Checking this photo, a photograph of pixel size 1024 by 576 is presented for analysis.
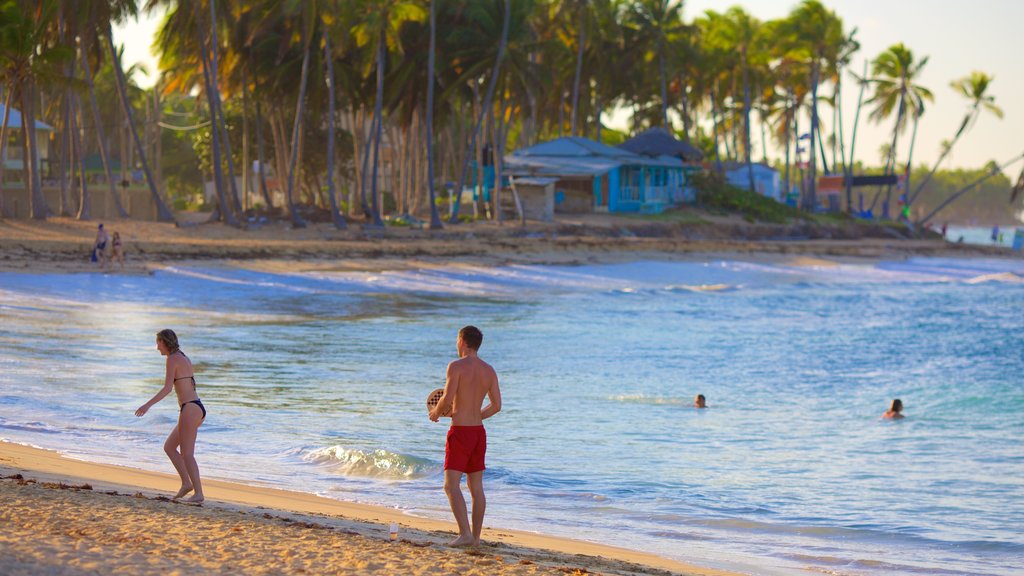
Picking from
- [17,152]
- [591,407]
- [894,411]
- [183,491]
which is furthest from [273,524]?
[17,152]

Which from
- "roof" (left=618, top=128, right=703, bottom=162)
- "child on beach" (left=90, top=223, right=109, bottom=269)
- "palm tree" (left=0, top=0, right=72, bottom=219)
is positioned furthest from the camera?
"roof" (left=618, top=128, right=703, bottom=162)

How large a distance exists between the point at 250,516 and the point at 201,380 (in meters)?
8.52

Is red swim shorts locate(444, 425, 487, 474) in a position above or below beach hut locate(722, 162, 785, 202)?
below

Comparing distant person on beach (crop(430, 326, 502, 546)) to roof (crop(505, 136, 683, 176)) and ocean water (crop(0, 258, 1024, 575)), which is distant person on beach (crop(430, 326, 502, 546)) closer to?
ocean water (crop(0, 258, 1024, 575))

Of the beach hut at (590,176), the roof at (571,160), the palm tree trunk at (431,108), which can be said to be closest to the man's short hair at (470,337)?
the palm tree trunk at (431,108)

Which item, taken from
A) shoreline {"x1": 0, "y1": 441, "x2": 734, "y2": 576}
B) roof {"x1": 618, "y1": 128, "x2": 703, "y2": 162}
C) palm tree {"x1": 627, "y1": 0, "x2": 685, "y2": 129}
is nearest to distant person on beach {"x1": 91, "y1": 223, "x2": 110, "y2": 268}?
shoreline {"x1": 0, "y1": 441, "x2": 734, "y2": 576}

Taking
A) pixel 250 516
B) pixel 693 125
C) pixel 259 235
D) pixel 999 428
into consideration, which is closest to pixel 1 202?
pixel 259 235

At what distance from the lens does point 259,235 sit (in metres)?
39.8

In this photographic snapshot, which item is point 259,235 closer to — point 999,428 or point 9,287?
point 9,287

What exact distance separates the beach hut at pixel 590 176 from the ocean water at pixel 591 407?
18071mm

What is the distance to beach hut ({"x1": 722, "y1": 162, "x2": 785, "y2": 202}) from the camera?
71.2 metres

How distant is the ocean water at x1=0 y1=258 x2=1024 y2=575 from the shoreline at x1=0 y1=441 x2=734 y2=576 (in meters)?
0.56

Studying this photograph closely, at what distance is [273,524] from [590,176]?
45.6 metres

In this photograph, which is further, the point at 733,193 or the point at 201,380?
the point at 733,193
